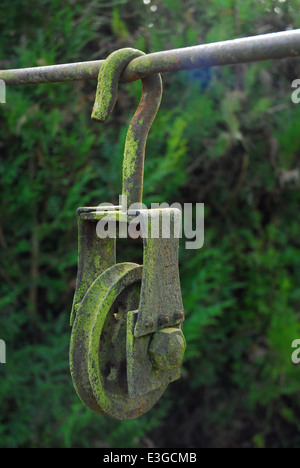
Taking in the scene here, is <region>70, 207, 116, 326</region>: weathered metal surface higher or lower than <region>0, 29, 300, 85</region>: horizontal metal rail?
lower

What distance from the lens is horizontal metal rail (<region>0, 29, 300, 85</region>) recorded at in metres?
0.68

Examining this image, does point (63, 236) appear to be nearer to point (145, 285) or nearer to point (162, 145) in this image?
point (162, 145)

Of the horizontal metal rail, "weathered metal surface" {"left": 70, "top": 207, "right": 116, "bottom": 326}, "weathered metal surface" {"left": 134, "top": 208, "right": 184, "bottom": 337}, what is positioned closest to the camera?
the horizontal metal rail

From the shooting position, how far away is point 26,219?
7.64ft

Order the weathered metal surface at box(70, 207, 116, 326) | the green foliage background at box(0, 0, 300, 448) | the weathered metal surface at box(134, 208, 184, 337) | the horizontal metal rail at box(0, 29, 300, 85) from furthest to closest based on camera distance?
the green foliage background at box(0, 0, 300, 448)
the weathered metal surface at box(70, 207, 116, 326)
the weathered metal surface at box(134, 208, 184, 337)
the horizontal metal rail at box(0, 29, 300, 85)

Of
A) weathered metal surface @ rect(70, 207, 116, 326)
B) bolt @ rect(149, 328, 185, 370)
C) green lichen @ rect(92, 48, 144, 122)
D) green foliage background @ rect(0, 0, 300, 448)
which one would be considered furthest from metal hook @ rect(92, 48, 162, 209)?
green foliage background @ rect(0, 0, 300, 448)

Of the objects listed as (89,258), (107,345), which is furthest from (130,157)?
(107,345)

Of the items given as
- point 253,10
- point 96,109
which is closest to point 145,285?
point 96,109

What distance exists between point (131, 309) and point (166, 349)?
108 millimetres

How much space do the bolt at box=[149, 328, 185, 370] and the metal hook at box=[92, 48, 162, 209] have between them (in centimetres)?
23

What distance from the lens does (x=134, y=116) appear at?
0.88 m

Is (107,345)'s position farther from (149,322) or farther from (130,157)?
(130,157)

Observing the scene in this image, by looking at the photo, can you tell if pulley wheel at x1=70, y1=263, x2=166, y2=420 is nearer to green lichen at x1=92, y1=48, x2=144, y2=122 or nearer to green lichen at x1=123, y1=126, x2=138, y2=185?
green lichen at x1=123, y1=126, x2=138, y2=185
